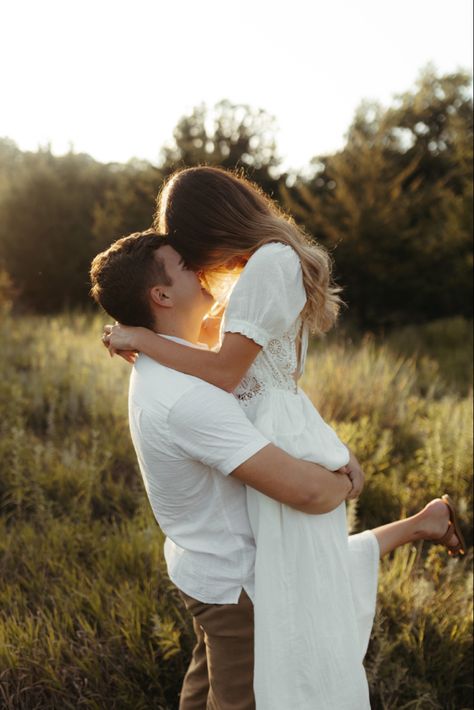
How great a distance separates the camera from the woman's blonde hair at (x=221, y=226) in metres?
2.06

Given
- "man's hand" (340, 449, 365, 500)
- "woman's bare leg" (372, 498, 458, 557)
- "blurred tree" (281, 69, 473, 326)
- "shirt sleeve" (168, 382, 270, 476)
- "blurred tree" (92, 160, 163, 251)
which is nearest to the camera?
"shirt sleeve" (168, 382, 270, 476)

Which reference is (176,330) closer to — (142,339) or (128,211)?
(142,339)

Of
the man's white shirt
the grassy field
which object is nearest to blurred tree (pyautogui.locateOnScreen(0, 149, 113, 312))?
the grassy field

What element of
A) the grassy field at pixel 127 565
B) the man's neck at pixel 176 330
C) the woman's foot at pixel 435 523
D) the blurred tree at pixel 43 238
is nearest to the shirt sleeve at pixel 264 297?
the man's neck at pixel 176 330

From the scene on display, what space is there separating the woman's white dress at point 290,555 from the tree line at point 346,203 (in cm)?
1201

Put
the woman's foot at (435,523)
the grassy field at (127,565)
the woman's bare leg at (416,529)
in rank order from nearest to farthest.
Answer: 1. the woman's bare leg at (416,529)
2. the woman's foot at (435,523)
3. the grassy field at (127,565)

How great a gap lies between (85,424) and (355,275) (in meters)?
11.2

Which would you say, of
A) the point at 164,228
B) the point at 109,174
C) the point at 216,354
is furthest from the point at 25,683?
the point at 109,174

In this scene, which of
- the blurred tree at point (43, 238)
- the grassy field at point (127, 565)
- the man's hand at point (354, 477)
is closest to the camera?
the man's hand at point (354, 477)

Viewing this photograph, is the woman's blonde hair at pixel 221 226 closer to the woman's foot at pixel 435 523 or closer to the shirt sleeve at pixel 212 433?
the shirt sleeve at pixel 212 433

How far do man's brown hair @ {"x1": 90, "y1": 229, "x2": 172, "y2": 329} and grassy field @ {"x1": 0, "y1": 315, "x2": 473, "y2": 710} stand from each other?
1395mm

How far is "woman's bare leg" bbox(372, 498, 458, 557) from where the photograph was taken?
94.0 inches

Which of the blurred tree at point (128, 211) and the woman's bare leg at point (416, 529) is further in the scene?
the blurred tree at point (128, 211)

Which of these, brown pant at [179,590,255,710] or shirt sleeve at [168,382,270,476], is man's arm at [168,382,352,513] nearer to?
shirt sleeve at [168,382,270,476]
